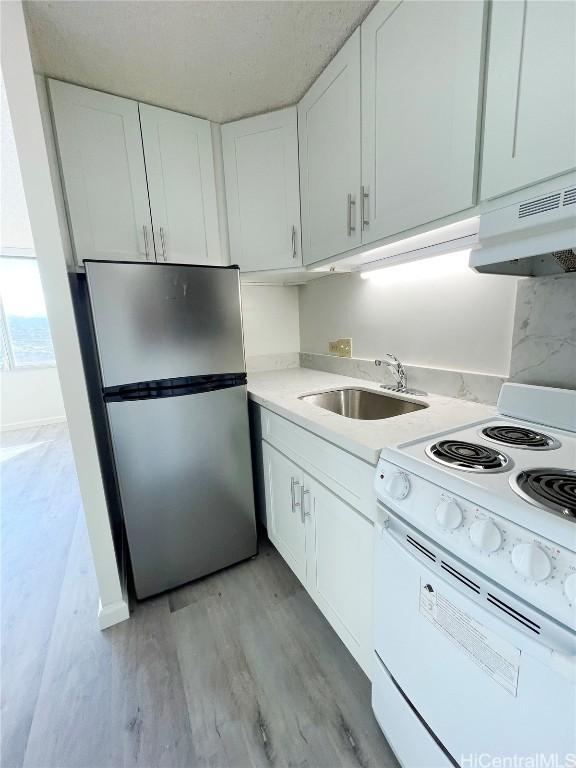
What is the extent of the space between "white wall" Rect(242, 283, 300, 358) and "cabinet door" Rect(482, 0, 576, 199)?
1.58 meters

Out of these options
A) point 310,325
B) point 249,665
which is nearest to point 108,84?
point 310,325

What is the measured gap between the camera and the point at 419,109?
3.22 feet

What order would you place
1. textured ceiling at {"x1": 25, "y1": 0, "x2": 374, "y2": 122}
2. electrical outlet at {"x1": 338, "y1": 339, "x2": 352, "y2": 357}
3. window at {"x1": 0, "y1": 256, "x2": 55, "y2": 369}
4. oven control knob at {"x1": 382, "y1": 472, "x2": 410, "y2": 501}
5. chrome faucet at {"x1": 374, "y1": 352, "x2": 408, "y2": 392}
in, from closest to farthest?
oven control knob at {"x1": 382, "y1": 472, "x2": 410, "y2": 501}
textured ceiling at {"x1": 25, "y1": 0, "x2": 374, "y2": 122}
chrome faucet at {"x1": 374, "y1": 352, "x2": 408, "y2": 392}
electrical outlet at {"x1": 338, "y1": 339, "x2": 352, "y2": 357}
window at {"x1": 0, "y1": 256, "x2": 55, "y2": 369}

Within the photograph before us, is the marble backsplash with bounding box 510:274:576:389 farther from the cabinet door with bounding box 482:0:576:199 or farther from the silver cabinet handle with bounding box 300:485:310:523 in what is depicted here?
the silver cabinet handle with bounding box 300:485:310:523

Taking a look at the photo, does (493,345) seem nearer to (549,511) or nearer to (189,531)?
(549,511)

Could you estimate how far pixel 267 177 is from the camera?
170 cm

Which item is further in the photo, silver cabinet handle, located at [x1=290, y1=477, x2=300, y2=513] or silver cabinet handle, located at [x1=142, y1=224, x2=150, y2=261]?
silver cabinet handle, located at [x1=142, y1=224, x2=150, y2=261]

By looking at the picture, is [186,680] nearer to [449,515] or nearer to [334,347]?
[449,515]

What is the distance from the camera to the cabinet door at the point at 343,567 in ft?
3.41

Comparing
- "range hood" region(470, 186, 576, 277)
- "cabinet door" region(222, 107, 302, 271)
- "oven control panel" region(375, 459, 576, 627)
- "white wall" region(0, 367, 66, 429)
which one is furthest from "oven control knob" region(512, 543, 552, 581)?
"white wall" region(0, 367, 66, 429)

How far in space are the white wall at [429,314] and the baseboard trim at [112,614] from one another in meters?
1.76

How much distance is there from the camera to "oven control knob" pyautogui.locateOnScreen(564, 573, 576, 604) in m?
0.48

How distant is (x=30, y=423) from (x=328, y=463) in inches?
194

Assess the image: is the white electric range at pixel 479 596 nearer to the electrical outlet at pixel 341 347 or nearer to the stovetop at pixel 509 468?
the stovetop at pixel 509 468
